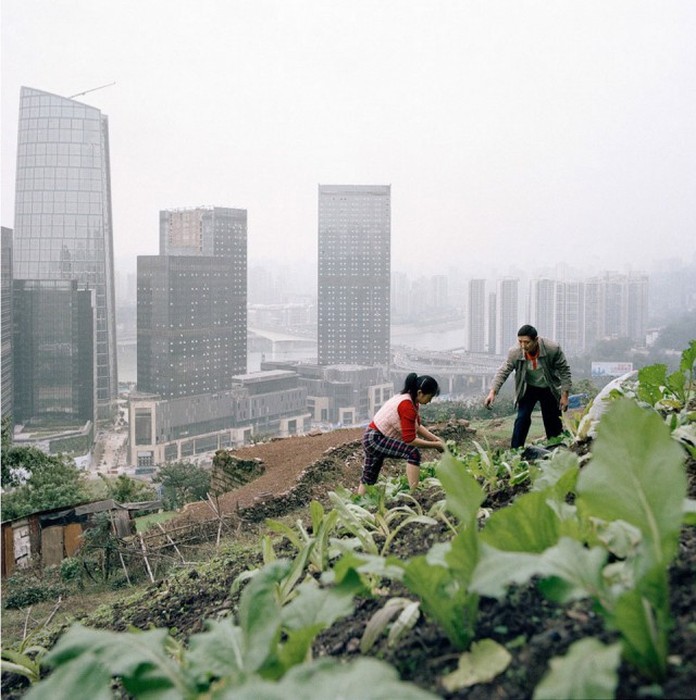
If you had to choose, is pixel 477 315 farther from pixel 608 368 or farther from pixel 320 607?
pixel 320 607

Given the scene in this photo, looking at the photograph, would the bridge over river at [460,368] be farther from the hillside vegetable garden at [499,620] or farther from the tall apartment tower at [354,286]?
the hillside vegetable garden at [499,620]

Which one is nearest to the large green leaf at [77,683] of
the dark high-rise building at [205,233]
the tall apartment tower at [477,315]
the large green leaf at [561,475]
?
the large green leaf at [561,475]

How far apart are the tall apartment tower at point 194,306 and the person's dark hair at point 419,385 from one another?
74.0ft

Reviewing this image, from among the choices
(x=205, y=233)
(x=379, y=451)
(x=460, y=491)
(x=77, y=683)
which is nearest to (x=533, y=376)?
(x=379, y=451)

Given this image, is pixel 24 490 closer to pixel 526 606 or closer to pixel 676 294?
pixel 526 606

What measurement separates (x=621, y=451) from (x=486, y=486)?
1.16 m

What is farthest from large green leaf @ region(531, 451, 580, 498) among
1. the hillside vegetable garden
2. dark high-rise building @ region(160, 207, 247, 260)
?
dark high-rise building @ region(160, 207, 247, 260)

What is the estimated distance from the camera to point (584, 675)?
603 mm

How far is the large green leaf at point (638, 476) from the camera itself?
74 cm

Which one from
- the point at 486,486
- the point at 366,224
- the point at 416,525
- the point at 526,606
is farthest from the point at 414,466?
the point at 366,224

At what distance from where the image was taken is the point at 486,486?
191 centimetres

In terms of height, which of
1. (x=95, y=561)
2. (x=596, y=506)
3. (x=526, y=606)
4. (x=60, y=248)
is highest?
(x=60, y=248)

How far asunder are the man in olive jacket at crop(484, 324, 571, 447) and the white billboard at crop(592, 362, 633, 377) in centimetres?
1030

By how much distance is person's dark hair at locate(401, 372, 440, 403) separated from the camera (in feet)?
9.12
